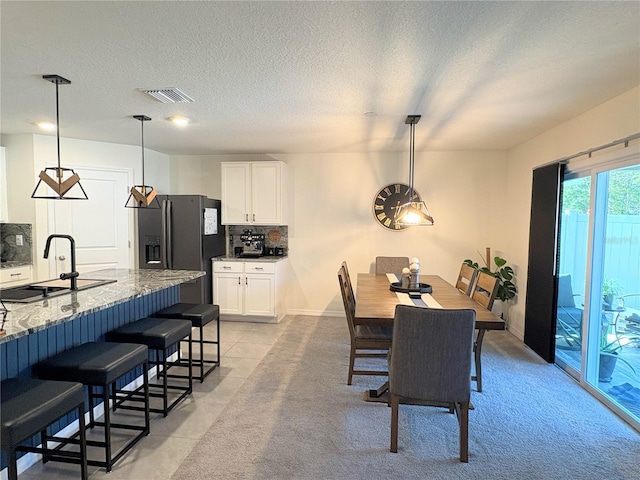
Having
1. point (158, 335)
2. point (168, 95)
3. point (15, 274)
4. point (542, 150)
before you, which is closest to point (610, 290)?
point (542, 150)

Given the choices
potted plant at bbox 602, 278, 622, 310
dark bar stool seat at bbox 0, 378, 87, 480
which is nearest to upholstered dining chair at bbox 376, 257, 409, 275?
potted plant at bbox 602, 278, 622, 310

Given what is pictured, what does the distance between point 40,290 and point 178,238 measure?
7.99 ft

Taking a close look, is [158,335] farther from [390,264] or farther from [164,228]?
[390,264]

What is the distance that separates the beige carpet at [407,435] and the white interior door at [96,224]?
2673 mm

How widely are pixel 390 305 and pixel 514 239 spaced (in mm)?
2639

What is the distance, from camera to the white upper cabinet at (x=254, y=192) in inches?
207

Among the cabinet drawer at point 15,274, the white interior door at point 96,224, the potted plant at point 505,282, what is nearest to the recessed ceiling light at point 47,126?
the white interior door at point 96,224

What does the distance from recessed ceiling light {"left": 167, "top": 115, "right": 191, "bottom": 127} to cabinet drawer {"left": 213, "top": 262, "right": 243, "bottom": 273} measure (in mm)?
2026

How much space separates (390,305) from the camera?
115 inches

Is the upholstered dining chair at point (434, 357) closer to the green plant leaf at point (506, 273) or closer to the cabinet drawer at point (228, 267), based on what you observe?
the green plant leaf at point (506, 273)

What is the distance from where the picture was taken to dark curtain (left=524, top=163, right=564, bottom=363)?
3.71 meters

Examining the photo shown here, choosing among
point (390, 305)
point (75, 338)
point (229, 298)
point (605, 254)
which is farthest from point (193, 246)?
point (605, 254)

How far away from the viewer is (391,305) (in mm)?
2930

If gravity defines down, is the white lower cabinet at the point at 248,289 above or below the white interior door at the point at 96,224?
below
